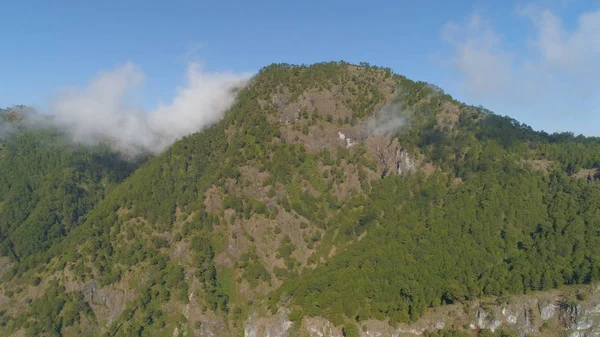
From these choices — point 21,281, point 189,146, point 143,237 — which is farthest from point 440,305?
point 21,281

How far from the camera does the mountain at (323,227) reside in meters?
112

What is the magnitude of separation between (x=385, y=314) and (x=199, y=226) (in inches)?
3043

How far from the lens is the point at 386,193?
511 ft

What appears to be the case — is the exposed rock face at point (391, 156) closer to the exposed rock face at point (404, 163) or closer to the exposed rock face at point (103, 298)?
the exposed rock face at point (404, 163)

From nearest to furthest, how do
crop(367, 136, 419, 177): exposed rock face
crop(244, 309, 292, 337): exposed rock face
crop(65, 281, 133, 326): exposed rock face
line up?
crop(244, 309, 292, 337): exposed rock face < crop(65, 281, 133, 326): exposed rock face < crop(367, 136, 419, 177): exposed rock face

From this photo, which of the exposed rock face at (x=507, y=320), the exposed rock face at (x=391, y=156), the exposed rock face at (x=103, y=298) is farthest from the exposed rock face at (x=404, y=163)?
the exposed rock face at (x=103, y=298)

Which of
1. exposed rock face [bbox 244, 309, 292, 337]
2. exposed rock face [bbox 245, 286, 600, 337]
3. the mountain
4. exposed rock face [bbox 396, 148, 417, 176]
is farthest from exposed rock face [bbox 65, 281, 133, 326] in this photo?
exposed rock face [bbox 396, 148, 417, 176]

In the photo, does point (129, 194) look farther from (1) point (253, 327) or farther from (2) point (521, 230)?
(2) point (521, 230)

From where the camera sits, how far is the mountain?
112 m

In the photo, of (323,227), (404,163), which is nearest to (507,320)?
(323,227)

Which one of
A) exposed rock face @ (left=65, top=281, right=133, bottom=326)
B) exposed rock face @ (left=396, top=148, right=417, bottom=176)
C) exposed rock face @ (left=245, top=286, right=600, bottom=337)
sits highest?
exposed rock face @ (left=396, top=148, right=417, bottom=176)

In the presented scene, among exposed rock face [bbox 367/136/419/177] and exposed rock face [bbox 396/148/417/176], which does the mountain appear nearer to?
exposed rock face [bbox 396/148/417/176]

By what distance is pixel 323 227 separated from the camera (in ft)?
516

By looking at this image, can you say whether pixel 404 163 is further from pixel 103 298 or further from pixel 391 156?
pixel 103 298
